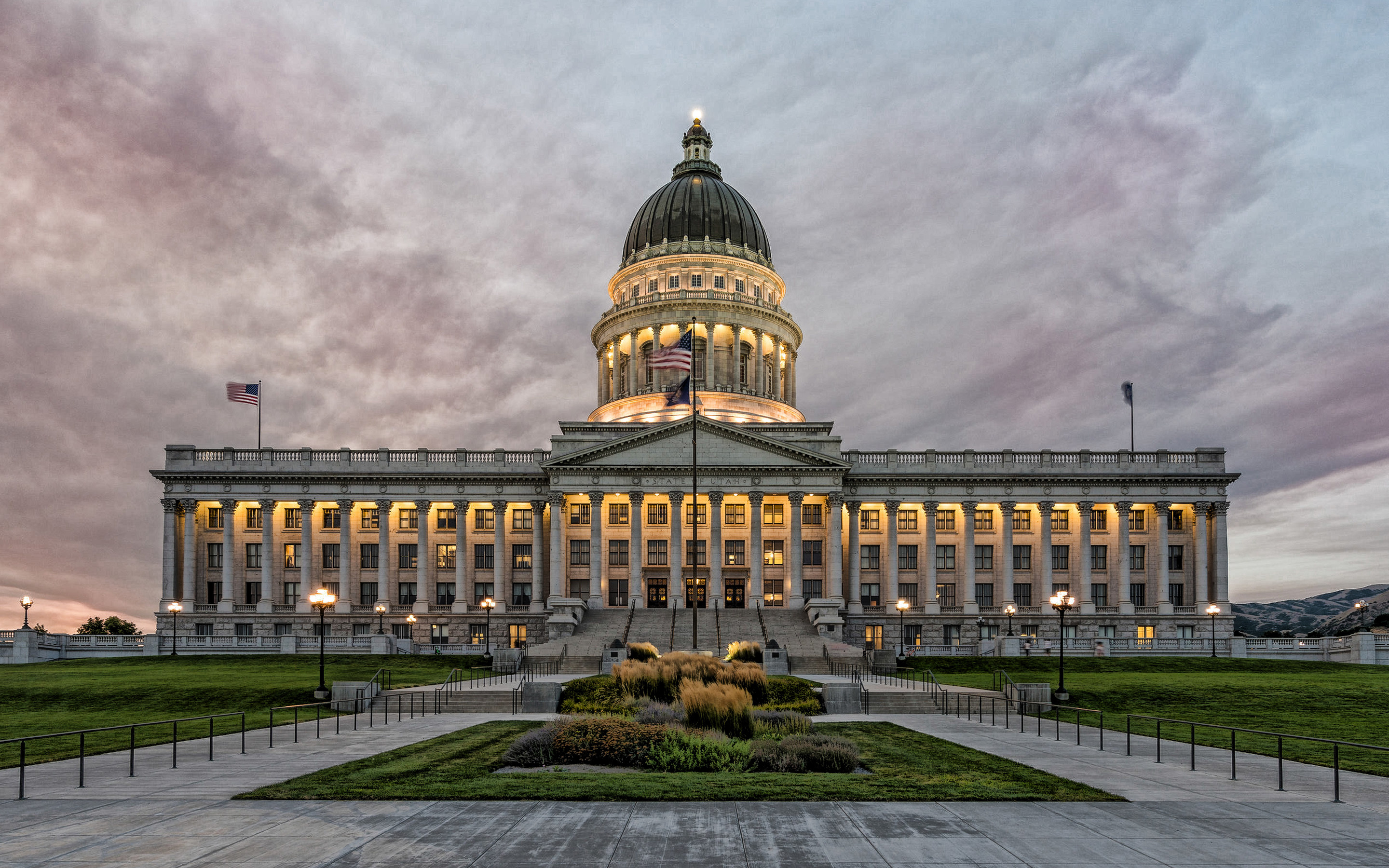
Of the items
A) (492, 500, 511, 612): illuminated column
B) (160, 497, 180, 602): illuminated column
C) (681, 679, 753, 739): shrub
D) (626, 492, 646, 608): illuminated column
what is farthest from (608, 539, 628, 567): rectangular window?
(681, 679, 753, 739): shrub

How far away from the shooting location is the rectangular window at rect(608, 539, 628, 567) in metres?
74.9

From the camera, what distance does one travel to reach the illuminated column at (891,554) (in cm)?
7425

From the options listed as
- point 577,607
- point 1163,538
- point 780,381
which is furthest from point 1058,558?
point 577,607

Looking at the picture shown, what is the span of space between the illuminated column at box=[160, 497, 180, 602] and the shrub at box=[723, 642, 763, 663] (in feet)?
176

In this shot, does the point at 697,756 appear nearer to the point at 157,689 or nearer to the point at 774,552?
the point at 157,689

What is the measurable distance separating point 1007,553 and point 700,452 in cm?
2676

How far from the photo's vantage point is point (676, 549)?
7038cm

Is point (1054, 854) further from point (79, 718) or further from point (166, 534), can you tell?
point (166, 534)

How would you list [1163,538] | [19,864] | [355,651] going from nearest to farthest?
[19,864] → [355,651] → [1163,538]

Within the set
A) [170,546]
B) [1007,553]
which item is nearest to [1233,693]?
[1007,553]

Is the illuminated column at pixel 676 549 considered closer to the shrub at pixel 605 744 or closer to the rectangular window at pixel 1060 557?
the rectangular window at pixel 1060 557

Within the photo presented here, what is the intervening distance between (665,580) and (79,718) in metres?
47.0

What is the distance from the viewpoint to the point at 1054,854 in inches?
467

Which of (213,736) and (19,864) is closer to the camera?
(19,864)
